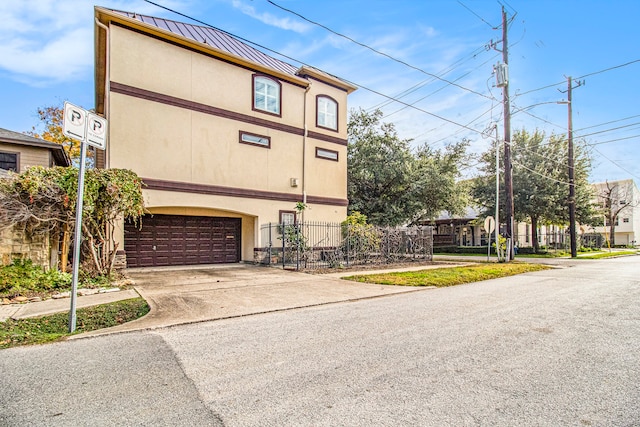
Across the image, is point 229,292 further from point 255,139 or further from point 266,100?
point 266,100

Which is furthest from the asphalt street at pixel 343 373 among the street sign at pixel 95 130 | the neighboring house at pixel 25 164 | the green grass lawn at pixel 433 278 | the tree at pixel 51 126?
the tree at pixel 51 126

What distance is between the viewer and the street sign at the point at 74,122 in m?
4.81

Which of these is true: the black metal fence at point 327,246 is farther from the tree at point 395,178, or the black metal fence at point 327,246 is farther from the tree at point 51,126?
the tree at point 51,126

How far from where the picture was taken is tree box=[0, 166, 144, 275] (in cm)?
837

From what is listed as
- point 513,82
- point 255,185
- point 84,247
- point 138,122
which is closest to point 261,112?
point 255,185

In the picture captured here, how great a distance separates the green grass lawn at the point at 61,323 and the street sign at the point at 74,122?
107 inches

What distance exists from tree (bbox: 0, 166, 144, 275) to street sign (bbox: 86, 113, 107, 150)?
4.45 metres

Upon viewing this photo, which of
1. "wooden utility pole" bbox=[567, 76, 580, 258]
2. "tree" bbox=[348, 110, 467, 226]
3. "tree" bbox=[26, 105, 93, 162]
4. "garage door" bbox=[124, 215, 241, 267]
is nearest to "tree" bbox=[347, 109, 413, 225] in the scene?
"tree" bbox=[348, 110, 467, 226]

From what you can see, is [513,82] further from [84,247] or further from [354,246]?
[84,247]

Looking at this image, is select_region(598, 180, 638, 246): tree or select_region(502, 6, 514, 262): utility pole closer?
select_region(502, 6, 514, 262): utility pole

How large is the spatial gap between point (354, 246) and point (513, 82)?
12349mm

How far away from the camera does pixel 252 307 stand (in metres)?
6.84

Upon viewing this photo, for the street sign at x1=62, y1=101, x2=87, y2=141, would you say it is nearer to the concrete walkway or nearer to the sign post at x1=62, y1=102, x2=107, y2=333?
the sign post at x1=62, y1=102, x2=107, y2=333

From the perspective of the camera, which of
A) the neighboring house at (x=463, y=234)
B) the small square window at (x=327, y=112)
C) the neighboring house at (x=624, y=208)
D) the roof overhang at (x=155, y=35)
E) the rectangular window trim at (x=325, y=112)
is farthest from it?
the neighboring house at (x=624, y=208)
